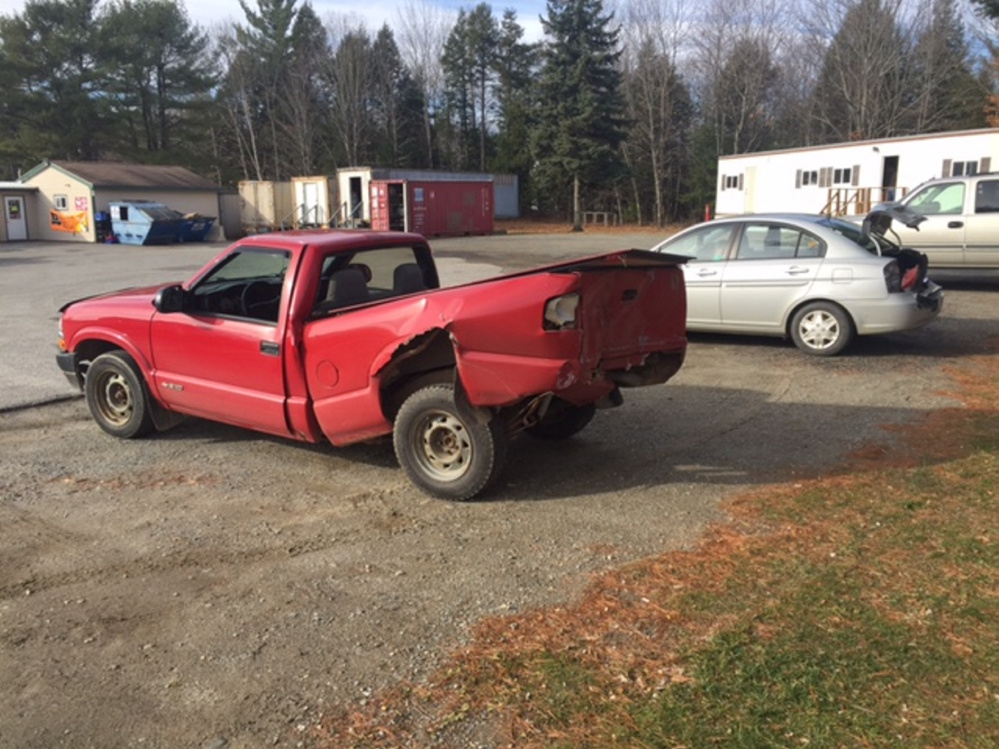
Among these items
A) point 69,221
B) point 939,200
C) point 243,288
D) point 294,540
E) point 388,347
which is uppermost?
A: point 69,221

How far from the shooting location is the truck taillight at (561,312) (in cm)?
496

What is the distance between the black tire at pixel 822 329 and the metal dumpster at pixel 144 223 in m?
33.0

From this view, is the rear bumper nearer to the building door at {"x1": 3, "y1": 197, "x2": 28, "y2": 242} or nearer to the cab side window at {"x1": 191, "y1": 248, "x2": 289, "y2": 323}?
the cab side window at {"x1": 191, "y1": 248, "x2": 289, "y2": 323}

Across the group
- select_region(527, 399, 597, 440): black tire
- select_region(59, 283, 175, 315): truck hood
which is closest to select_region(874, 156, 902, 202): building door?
select_region(527, 399, 597, 440): black tire

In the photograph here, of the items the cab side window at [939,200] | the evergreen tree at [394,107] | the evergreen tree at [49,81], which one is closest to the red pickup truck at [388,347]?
the cab side window at [939,200]

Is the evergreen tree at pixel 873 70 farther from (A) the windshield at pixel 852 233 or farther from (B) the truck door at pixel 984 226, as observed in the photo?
(A) the windshield at pixel 852 233

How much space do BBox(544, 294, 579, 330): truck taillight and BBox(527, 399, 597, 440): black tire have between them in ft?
4.79

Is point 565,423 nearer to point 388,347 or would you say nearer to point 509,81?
point 388,347

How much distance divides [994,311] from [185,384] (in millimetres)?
12097

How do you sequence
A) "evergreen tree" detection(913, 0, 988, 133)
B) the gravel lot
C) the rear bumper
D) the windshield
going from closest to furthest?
1. the gravel lot
2. the rear bumper
3. the windshield
4. "evergreen tree" detection(913, 0, 988, 133)

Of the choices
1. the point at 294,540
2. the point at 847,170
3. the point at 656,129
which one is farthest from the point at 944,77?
the point at 294,540

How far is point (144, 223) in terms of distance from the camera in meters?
37.0

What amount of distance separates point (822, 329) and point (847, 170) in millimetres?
24084

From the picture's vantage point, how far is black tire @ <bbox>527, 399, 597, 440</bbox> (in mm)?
6573
